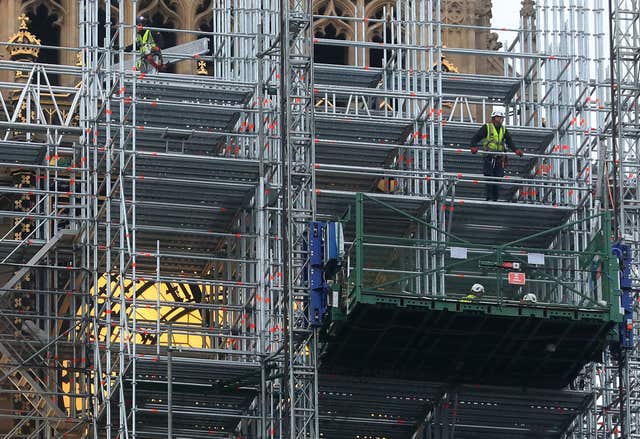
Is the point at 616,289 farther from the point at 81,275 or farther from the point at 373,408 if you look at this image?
the point at 81,275

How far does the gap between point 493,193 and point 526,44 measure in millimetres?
8850

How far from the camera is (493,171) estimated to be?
73.0 m

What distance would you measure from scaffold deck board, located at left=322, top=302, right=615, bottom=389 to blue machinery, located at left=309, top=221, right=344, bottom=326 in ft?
1.74

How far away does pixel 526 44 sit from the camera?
265 ft

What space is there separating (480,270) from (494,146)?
13.8 ft

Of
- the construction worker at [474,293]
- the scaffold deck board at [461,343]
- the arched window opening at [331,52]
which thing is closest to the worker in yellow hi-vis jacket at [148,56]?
the scaffold deck board at [461,343]

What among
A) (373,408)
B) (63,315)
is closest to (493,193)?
(373,408)

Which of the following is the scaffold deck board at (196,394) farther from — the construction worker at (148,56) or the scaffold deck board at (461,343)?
the construction worker at (148,56)

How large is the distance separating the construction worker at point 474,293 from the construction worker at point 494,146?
4.19 m

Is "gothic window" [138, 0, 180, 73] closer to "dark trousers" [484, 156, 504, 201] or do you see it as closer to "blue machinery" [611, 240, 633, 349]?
"dark trousers" [484, 156, 504, 201]

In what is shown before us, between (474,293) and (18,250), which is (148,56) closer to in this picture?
(18,250)

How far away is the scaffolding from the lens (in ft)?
228

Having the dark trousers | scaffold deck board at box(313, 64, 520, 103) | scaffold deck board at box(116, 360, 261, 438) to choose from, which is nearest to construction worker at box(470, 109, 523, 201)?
the dark trousers

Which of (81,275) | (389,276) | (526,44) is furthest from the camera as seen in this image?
(526,44)
